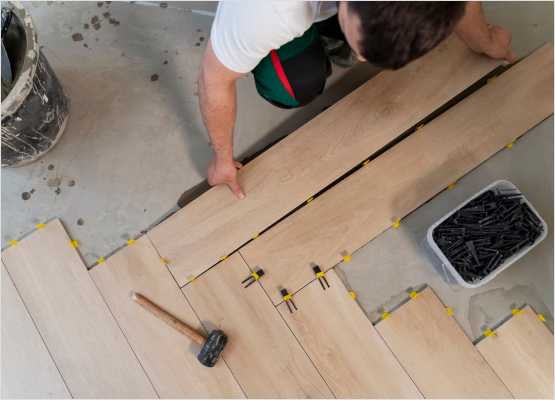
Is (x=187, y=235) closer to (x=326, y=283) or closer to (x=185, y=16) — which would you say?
(x=326, y=283)

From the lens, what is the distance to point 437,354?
1679mm

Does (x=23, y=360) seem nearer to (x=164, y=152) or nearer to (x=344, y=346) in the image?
(x=164, y=152)

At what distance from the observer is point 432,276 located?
1.78 meters

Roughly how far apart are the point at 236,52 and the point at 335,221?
833 millimetres

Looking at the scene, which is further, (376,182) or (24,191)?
(24,191)

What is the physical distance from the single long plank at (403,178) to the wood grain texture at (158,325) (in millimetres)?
367

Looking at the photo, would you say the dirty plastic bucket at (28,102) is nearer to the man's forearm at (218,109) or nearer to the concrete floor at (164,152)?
the concrete floor at (164,152)

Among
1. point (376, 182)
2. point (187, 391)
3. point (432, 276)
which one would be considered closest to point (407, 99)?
point (376, 182)

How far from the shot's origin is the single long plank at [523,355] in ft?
5.43

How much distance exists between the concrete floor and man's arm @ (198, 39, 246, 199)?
29cm

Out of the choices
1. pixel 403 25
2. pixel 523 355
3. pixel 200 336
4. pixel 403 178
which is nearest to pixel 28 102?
pixel 200 336

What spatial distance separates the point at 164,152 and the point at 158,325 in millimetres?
786

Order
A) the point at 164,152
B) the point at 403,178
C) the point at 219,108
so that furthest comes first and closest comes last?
the point at 164,152 < the point at 403,178 < the point at 219,108

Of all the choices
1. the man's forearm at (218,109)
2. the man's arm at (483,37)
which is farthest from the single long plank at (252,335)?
the man's arm at (483,37)
